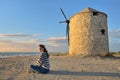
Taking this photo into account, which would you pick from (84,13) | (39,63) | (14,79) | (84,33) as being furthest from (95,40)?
(14,79)

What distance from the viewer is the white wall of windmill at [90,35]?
2323 cm

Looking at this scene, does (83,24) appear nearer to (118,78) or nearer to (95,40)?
(95,40)

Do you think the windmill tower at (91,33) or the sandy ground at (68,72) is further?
the windmill tower at (91,33)

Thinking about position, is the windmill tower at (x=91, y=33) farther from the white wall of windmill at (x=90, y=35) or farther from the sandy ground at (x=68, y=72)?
the sandy ground at (x=68, y=72)

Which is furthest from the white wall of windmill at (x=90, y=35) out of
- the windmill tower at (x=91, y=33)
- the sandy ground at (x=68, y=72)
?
the sandy ground at (x=68, y=72)

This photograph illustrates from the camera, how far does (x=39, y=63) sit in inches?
397

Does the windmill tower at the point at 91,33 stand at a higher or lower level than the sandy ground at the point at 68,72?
higher

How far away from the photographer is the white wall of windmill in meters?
23.2

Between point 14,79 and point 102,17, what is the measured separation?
668 inches

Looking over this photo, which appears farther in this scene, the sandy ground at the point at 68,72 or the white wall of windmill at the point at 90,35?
the white wall of windmill at the point at 90,35

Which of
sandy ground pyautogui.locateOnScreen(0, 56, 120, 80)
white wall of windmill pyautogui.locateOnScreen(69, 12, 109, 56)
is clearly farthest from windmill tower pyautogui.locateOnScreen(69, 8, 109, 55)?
sandy ground pyautogui.locateOnScreen(0, 56, 120, 80)

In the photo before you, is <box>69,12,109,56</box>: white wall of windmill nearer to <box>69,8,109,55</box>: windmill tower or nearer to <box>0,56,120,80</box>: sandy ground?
<box>69,8,109,55</box>: windmill tower

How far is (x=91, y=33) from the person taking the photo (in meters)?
23.3

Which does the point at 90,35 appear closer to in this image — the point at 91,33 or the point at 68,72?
the point at 91,33
